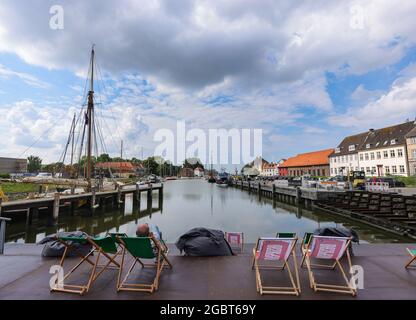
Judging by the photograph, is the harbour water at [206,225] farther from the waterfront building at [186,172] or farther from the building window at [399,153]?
the waterfront building at [186,172]

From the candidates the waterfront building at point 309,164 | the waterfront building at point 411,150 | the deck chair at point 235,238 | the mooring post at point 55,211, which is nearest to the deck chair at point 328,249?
the deck chair at point 235,238

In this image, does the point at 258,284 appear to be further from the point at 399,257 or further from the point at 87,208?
the point at 87,208

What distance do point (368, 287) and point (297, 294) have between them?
3.94ft

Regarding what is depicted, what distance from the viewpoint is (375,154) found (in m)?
48.9

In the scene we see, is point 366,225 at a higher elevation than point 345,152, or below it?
below

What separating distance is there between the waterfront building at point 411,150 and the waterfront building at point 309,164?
23.1 meters

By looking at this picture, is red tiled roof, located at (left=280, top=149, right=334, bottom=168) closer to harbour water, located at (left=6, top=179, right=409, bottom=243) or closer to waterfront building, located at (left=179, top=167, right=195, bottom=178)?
harbour water, located at (left=6, top=179, right=409, bottom=243)

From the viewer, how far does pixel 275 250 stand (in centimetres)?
366

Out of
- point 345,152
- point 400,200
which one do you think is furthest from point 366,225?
point 345,152

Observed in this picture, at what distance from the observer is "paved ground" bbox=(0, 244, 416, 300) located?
10.6 ft

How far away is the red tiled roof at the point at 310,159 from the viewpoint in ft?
220

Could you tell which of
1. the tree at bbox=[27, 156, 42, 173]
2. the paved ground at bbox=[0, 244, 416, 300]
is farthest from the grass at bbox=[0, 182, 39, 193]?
the tree at bbox=[27, 156, 42, 173]

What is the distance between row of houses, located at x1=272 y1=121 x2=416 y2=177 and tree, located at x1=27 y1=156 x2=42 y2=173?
124787 mm

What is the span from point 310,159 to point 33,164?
12855 centimetres
